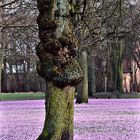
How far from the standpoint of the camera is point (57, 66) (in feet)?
28.5

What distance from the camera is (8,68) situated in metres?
83.6

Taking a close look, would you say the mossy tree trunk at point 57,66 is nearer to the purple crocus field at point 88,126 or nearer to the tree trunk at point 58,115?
the tree trunk at point 58,115

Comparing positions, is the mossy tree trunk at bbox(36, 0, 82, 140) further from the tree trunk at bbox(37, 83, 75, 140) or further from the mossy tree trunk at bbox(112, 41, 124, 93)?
the mossy tree trunk at bbox(112, 41, 124, 93)

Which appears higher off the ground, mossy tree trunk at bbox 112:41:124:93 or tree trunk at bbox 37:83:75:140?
mossy tree trunk at bbox 112:41:124:93

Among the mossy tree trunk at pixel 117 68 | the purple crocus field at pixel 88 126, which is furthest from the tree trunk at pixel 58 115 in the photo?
the mossy tree trunk at pixel 117 68

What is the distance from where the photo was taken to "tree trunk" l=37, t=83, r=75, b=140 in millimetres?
8617

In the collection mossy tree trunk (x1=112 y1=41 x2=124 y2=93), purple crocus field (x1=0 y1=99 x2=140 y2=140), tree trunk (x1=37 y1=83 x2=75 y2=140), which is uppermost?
mossy tree trunk (x1=112 y1=41 x2=124 y2=93)

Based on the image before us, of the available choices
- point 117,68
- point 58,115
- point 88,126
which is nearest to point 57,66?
point 58,115

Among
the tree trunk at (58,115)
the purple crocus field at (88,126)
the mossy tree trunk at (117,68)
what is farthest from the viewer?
the mossy tree trunk at (117,68)

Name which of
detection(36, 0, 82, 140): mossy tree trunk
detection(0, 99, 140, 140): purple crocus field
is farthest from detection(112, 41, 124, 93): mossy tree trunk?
detection(36, 0, 82, 140): mossy tree trunk

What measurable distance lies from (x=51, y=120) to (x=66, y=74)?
2.72ft

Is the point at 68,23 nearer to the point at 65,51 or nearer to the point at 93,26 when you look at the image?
the point at 65,51

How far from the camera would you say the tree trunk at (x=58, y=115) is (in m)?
8.62

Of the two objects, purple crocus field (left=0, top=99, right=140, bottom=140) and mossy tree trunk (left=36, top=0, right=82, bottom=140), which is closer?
mossy tree trunk (left=36, top=0, right=82, bottom=140)
